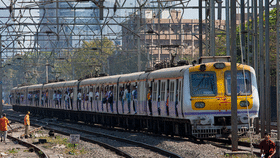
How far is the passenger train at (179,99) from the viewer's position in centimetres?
1688

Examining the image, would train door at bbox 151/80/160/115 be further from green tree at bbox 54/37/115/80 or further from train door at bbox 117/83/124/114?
green tree at bbox 54/37/115/80

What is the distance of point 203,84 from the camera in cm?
1719

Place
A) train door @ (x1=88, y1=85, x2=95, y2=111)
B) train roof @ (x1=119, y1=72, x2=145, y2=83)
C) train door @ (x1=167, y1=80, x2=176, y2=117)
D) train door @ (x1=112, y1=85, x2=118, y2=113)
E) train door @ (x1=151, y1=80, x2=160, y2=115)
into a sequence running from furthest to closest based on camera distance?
1. train door @ (x1=88, y1=85, x2=95, y2=111)
2. train door @ (x1=112, y1=85, x2=118, y2=113)
3. train roof @ (x1=119, y1=72, x2=145, y2=83)
4. train door @ (x1=151, y1=80, x2=160, y2=115)
5. train door @ (x1=167, y1=80, x2=176, y2=117)

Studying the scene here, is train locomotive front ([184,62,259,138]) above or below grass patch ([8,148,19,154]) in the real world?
above

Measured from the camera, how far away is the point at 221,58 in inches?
716

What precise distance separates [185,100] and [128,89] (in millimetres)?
7967

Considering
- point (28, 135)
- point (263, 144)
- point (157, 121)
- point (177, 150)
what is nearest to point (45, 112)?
point (28, 135)

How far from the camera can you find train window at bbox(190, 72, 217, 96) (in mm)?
17062

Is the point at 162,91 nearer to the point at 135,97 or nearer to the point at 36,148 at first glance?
the point at 135,97

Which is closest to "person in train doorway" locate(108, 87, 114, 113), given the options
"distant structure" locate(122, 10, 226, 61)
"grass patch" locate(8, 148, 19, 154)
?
"distant structure" locate(122, 10, 226, 61)

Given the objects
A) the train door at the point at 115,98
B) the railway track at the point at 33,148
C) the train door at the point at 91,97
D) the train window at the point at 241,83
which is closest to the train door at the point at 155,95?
the train window at the point at 241,83

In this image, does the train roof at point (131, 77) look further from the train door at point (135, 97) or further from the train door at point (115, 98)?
the train door at point (115, 98)

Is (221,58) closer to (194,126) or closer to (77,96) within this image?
(194,126)

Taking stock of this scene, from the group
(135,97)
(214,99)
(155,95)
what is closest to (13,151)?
(155,95)
